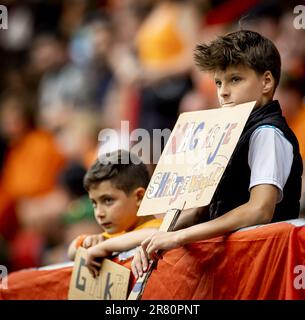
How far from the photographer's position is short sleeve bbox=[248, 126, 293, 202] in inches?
135

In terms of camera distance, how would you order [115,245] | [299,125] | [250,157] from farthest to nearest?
[299,125] < [115,245] < [250,157]

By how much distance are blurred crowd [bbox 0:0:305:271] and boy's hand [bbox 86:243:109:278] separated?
1.66 metres

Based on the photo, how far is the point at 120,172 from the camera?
4.12 m

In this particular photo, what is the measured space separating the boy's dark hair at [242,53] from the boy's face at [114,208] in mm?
690

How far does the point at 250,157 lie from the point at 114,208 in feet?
2.48

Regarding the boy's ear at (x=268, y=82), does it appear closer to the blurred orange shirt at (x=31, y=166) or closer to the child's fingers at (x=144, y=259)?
the child's fingers at (x=144, y=259)

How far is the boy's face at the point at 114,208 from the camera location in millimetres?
4086

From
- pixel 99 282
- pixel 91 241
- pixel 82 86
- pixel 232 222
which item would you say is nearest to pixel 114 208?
pixel 91 241

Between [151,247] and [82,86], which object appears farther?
[82,86]

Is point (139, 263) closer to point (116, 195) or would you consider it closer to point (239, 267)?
point (239, 267)

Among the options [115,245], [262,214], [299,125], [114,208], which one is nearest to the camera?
[262,214]

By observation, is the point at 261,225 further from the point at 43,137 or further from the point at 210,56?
the point at 43,137

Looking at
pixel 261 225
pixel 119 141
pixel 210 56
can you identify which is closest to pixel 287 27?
pixel 119 141

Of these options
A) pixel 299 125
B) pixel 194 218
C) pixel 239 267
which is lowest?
pixel 239 267
